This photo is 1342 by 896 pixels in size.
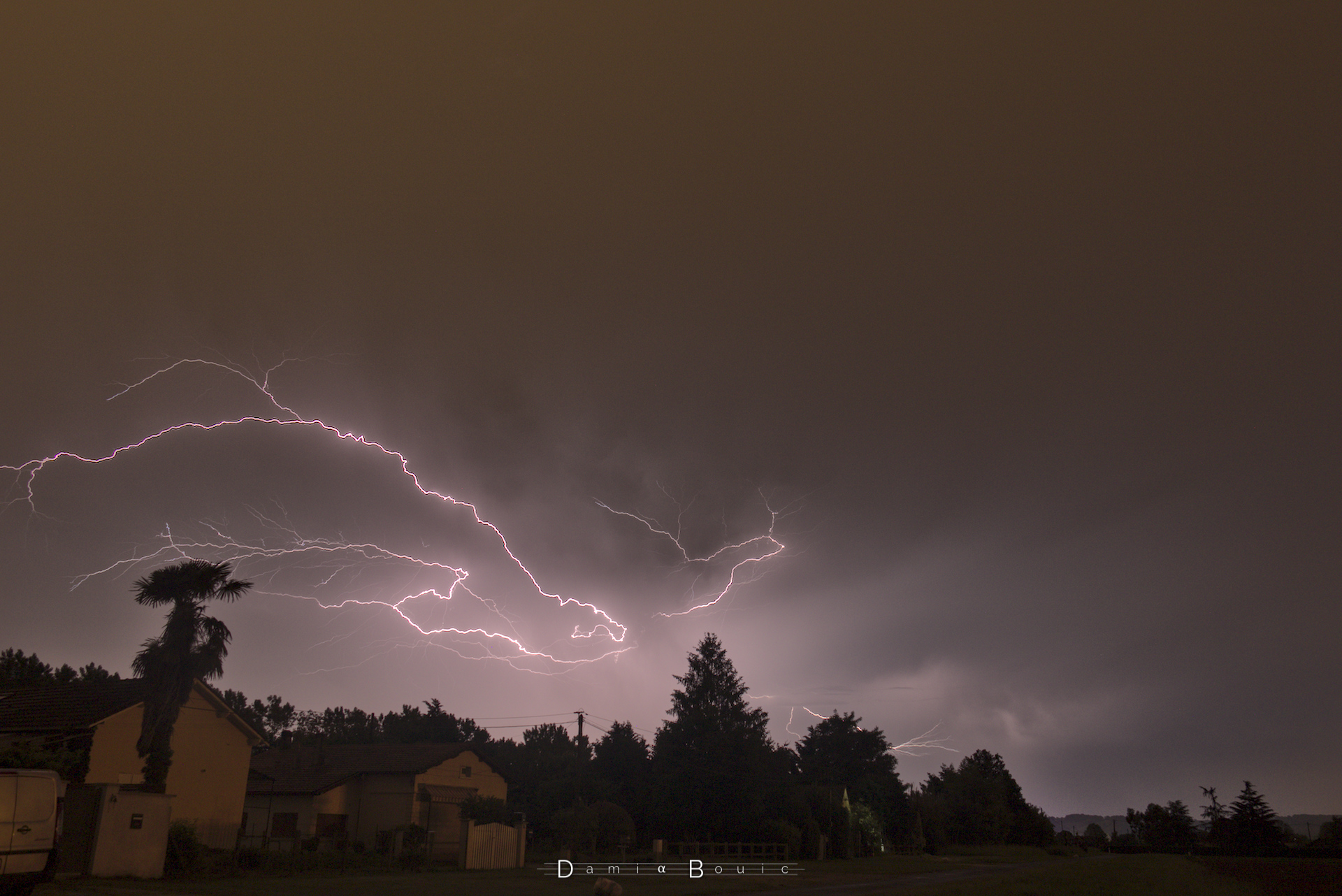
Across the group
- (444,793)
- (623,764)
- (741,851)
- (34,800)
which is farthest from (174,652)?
(623,764)

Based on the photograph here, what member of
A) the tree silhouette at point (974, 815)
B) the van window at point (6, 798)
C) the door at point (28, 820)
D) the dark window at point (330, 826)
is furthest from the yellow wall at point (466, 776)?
the tree silhouette at point (974, 815)

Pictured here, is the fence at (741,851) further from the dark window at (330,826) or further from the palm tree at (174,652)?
the palm tree at (174,652)

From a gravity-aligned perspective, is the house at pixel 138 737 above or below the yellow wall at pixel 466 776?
above

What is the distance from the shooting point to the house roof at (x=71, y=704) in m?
21.1

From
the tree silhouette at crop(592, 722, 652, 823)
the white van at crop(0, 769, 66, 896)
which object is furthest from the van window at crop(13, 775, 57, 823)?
the tree silhouette at crop(592, 722, 652, 823)

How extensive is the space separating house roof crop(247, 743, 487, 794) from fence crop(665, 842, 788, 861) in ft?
39.6

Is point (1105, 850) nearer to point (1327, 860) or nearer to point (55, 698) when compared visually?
point (1327, 860)

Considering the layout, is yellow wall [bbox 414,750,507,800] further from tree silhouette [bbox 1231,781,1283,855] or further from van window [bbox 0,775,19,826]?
tree silhouette [bbox 1231,781,1283,855]

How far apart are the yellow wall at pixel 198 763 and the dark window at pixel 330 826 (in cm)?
777

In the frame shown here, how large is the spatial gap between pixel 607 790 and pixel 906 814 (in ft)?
82.6

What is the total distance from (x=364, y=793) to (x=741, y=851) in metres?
18.0

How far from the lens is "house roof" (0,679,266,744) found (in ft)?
69.1

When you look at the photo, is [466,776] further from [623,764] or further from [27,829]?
[27,829]

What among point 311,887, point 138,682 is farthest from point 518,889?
point 138,682
